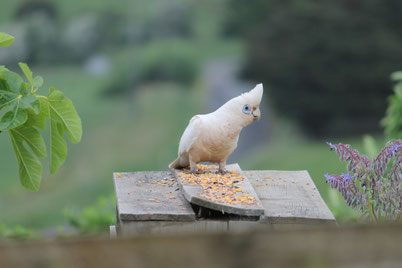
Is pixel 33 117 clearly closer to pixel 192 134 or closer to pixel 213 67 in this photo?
pixel 192 134

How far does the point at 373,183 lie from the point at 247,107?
2.63ft

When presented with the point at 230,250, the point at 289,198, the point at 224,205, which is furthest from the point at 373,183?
the point at 230,250

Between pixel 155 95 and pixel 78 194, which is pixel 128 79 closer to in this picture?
pixel 155 95

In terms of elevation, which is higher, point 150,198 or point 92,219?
point 150,198

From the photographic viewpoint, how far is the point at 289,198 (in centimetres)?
324

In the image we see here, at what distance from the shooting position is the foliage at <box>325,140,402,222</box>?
3.05 meters

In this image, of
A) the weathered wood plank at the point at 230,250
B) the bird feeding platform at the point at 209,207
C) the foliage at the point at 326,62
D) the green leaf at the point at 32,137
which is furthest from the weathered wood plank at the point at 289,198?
the foliage at the point at 326,62

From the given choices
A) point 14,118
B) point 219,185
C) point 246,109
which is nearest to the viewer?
point 14,118

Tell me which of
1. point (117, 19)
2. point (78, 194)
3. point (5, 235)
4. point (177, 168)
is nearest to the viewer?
point (177, 168)

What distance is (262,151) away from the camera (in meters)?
14.5

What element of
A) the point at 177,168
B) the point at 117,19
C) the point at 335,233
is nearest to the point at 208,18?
the point at 117,19

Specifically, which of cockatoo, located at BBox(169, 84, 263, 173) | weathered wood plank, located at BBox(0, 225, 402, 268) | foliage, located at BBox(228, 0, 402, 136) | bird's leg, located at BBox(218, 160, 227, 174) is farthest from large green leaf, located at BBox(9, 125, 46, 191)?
foliage, located at BBox(228, 0, 402, 136)

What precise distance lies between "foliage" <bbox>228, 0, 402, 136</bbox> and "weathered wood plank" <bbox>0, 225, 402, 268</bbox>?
14218mm

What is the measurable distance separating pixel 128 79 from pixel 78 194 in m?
3.75
